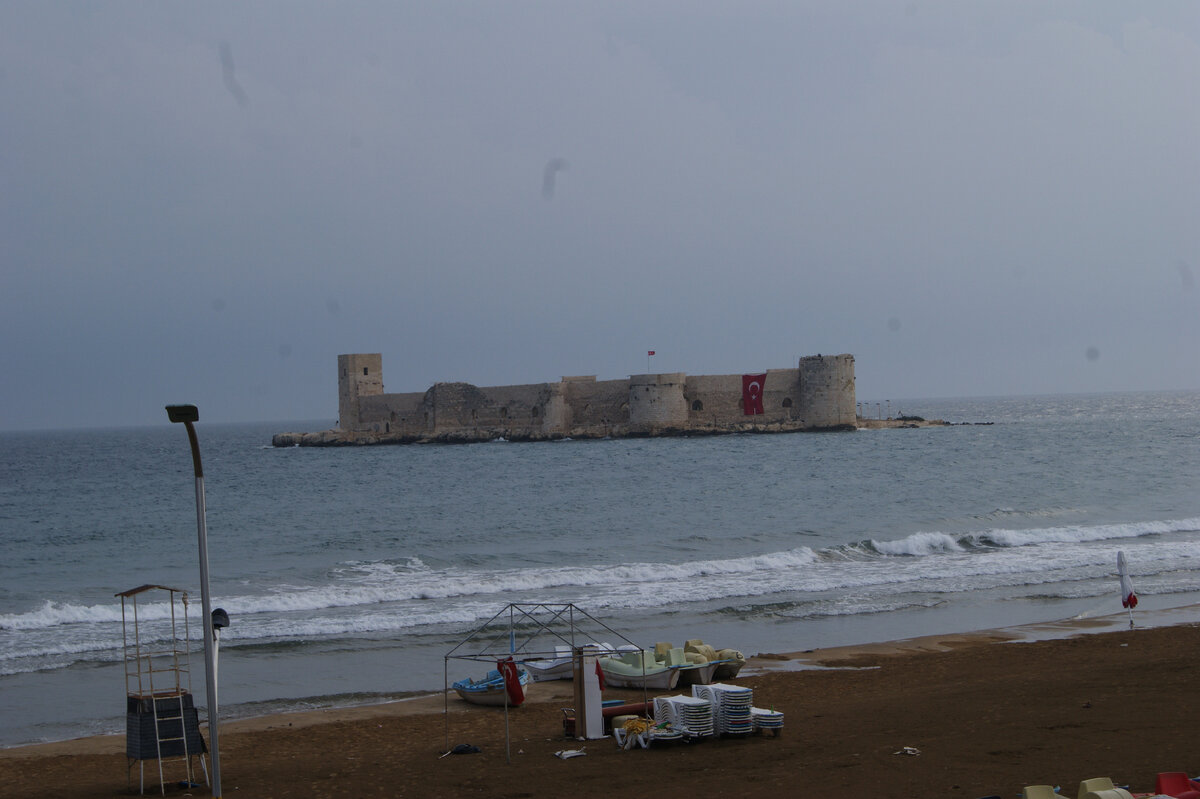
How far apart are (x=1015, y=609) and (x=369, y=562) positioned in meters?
9.88

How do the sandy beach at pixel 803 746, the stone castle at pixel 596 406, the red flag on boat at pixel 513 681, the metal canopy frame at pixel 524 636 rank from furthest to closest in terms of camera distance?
1. the stone castle at pixel 596 406
2. the metal canopy frame at pixel 524 636
3. the red flag on boat at pixel 513 681
4. the sandy beach at pixel 803 746

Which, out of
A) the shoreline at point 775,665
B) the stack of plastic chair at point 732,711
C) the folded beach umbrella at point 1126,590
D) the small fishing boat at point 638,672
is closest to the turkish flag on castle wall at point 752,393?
the shoreline at point 775,665

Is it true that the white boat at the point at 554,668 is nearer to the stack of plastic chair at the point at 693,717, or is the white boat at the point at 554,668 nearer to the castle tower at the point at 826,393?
the stack of plastic chair at the point at 693,717

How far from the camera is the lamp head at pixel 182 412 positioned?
17.1 feet

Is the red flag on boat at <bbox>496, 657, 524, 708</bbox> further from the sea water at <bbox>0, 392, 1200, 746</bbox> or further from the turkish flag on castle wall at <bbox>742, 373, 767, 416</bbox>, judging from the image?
the turkish flag on castle wall at <bbox>742, 373, 767, 416</bbox>

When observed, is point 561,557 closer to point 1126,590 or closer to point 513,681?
point 1126,590

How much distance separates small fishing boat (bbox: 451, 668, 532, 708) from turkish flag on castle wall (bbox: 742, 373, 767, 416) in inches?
1634

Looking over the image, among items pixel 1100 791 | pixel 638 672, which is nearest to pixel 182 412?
pixel 1100 791

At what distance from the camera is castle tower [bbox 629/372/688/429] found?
160ft

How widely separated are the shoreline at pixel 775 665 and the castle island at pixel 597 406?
36275mm

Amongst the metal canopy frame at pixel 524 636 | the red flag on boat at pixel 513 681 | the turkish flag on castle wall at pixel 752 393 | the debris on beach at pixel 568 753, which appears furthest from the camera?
the turkish flag on castle wall at pixel 752 393

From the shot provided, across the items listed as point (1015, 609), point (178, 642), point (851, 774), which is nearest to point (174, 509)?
point (178, 642)

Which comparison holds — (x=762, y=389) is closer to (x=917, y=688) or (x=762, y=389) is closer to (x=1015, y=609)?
(x=1015, y=609)

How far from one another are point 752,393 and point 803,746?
143 ft
